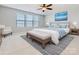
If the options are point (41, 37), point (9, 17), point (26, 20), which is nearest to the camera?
point (9, 17)

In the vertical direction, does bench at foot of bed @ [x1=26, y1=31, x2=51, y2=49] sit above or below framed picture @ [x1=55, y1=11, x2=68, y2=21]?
below

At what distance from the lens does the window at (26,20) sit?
1679mm

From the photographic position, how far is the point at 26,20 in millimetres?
1732

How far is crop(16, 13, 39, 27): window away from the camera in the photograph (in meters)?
1.68

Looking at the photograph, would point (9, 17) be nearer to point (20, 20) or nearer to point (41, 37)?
point (20, 20)

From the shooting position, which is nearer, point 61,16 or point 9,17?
point 9,17

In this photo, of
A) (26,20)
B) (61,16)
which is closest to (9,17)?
(26,20)

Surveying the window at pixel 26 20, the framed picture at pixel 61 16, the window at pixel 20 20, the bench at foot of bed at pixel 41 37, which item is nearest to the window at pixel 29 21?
the window at pixel 26 20

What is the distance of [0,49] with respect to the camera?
65.0 inches

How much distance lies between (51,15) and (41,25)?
318 millimetres

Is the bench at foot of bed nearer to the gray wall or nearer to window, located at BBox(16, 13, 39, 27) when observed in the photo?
window, located at BBox(16, 13, 39, 27)

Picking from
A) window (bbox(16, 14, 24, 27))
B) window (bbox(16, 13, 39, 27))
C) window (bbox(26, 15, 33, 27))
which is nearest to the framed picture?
window (bbox(16, 13, 39, 27))

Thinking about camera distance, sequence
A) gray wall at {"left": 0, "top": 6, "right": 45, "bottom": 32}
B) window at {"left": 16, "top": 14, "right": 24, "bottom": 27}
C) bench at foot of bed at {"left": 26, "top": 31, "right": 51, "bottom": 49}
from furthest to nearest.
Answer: bench at foot of bed at {"left": 26, "top": 31, "right": 51, "bottom": 49}, window at {"left": 16, "top": 14, "right": 24, "bottom": 27}, gray wall at {"left": 0, "top": 6, "right": 45, "bottom": 32}

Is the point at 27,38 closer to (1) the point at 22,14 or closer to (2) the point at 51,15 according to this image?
(1) the point at 22,14
